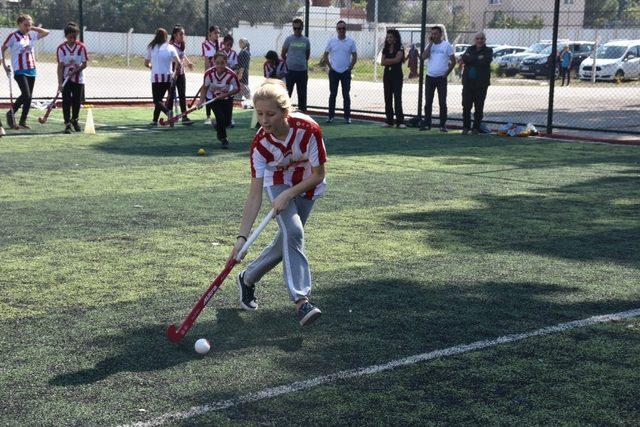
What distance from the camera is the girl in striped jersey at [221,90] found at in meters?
15.3

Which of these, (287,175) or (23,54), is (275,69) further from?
(287,175)

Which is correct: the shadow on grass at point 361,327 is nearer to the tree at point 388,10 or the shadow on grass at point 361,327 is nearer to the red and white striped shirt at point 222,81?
the red and white striped shirt at point 222,81

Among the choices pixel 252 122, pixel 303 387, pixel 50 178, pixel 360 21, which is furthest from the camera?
pixel 360 21

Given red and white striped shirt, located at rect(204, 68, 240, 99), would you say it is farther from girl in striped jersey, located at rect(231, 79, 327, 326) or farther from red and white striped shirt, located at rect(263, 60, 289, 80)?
girl in striped jersey, located at rect(231, 79, 327, 326)

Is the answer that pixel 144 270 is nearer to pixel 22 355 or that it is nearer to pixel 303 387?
pixel 22 355

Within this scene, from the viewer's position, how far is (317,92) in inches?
1230

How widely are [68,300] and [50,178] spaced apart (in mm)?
5777

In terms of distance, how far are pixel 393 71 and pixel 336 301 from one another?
13.0 metres

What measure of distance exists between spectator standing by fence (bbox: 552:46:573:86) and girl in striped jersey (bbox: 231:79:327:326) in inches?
1042

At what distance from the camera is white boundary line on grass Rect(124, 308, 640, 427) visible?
4.44m

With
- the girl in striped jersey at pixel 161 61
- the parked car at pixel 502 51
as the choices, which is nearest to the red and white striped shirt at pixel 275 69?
the girl in striped jersey at pixel 161 61

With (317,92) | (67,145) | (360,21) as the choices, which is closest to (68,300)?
(67,145)

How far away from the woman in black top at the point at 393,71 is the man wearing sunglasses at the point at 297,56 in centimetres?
184

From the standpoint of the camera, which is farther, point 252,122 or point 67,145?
point 252,122
